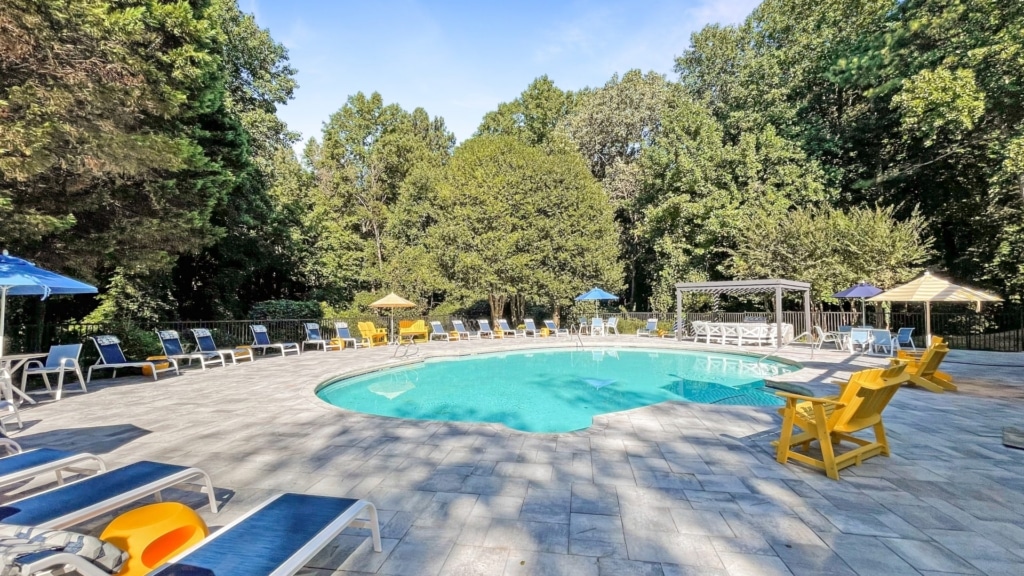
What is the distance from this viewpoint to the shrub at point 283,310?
17.0 metres

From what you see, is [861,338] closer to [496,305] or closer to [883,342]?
[883,342]

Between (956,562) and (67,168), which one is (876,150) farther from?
(67,168)

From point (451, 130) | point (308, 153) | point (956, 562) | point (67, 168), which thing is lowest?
point (956, 562)

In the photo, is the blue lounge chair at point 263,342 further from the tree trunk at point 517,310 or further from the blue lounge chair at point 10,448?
the tree trunk at point 517,310

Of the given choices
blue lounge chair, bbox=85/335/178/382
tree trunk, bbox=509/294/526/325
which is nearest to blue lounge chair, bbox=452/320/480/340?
tree trunk, bbox=509/294/526/325

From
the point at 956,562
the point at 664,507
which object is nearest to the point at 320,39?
the point at 664,507

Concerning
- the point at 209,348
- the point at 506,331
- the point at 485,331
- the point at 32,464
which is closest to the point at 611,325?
the point at 506,331

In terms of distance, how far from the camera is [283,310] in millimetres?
17516

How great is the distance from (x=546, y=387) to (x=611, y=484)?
19.9 feet

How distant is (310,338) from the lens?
46.7ft

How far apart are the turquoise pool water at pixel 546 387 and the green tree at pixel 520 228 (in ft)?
18.8

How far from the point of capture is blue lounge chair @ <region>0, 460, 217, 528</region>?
2.22m

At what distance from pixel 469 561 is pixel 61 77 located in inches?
343

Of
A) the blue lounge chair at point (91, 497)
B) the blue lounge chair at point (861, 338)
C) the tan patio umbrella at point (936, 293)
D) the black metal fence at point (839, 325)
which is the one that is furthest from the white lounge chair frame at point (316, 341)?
the blue lounge chair at point (861, 338)
